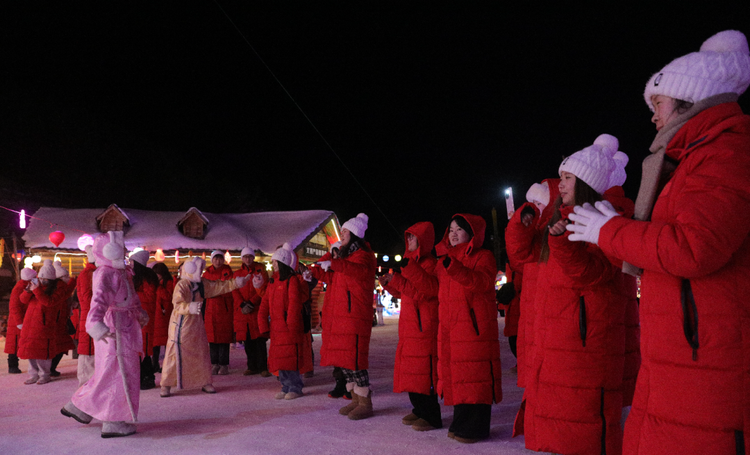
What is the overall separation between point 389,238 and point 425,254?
57.4 meters

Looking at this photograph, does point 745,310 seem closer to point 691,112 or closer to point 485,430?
point 691,112

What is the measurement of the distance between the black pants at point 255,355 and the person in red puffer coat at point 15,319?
4.20 m

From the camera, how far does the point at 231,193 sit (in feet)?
154

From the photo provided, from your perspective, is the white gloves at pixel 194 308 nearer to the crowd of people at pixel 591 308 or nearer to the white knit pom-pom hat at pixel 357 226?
the crowd of people at pixel 591 308

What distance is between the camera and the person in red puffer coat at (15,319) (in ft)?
30.7

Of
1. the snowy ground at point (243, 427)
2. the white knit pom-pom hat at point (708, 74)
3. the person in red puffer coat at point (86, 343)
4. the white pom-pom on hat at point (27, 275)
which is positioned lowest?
the snowy ground at point (243, 427)

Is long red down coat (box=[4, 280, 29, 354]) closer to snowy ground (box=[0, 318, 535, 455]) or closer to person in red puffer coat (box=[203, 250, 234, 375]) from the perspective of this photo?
snowy ground (box=[0, 318, 535, 455])

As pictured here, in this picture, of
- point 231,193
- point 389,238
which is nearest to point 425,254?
point 231,193

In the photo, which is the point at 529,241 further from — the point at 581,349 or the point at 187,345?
the point at 187,345

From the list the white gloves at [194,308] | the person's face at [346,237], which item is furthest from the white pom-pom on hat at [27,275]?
the person's face at [346,237]

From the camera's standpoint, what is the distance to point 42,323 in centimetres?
866

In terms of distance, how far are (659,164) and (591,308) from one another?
129 cm

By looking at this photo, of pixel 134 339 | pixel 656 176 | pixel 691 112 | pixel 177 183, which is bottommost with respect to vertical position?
pixel 134 339

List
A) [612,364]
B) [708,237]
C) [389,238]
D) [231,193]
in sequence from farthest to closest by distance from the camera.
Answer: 1. [389,238]
2. [231,193]
3. [612,364]
4. [708,237]
